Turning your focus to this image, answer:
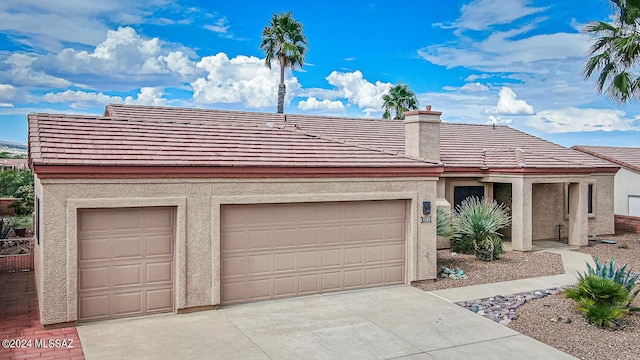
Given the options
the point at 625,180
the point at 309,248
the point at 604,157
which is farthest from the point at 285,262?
the point at 625,180

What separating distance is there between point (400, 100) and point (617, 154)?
52.5 feet

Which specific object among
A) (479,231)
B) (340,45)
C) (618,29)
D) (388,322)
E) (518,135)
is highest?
(340,45)

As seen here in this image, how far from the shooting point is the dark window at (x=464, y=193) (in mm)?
19984

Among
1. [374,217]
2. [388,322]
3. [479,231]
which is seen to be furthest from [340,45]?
[388,322]

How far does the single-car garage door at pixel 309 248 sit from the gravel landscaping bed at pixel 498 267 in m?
1.39

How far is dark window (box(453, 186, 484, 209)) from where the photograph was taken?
19984 mm

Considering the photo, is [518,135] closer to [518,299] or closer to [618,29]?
[618,29]

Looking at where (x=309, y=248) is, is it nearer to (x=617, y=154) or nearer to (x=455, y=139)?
(x=455, y=139)

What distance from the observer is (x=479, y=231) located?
16562 millimetres

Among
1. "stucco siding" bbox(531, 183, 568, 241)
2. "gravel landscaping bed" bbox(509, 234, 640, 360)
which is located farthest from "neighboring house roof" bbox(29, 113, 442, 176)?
"stucco siding" bbox(531, 183, 568, 241)

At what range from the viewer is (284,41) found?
36438 millimetres

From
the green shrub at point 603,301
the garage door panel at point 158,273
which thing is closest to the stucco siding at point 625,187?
the green shrub at point 603,301

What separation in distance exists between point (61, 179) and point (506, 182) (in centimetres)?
1448

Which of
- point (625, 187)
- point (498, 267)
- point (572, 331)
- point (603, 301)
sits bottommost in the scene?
point (572, 331)
